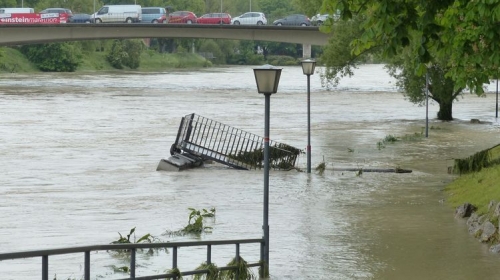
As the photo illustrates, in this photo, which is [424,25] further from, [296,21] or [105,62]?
[105,62]

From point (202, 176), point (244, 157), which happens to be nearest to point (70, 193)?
point (202, 176)

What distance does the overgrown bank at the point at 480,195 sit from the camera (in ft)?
60.1

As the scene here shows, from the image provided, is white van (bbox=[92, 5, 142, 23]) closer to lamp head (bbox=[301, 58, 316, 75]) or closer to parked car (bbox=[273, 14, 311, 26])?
parked car (bbox=[273, 14, 311, 26])

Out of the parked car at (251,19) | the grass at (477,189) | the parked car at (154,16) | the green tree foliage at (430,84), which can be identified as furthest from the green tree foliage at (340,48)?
the parked car at (154,16)

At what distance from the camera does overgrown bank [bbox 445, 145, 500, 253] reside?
18.3 metres

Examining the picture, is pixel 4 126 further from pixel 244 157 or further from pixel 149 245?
pixel 149 245

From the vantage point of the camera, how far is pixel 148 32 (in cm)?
8394

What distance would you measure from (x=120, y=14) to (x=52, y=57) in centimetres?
1499

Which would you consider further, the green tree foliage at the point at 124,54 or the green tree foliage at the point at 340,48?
the green tree foliage at the point at 124,54

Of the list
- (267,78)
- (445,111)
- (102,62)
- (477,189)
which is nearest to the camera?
(267,78)

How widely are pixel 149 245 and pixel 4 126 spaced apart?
123 ft

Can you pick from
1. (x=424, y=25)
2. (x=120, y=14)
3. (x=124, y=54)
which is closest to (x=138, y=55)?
(x=124, y=54)

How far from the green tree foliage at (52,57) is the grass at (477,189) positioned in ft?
278

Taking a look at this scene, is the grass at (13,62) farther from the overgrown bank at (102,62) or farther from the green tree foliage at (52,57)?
the green tree foliage at (52,57)
